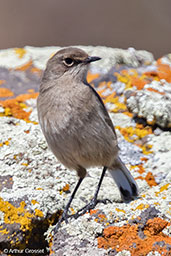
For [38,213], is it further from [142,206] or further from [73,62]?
[73,62]

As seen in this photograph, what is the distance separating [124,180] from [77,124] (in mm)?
929

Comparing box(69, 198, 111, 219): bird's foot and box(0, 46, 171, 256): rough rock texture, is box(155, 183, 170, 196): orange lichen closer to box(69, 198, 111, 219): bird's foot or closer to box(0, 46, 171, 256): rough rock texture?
box(0, 46, 171, 256): rough rock texture

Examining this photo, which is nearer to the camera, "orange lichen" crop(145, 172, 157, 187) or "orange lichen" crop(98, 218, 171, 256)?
"orange lichen" crop(98, 218, 171, 256)

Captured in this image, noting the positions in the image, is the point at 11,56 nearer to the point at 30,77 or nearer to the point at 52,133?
the point at 30,77

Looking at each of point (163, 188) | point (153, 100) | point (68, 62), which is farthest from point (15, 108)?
point (163, 188)

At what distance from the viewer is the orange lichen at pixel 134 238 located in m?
3.28

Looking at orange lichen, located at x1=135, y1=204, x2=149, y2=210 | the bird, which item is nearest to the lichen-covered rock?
the bird

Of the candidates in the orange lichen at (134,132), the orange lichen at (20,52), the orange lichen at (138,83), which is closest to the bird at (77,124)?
the orange lichen at (134,132)

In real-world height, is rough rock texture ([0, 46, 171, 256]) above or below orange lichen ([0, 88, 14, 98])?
below

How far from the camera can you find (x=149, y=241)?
335 cm

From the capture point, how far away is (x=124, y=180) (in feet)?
14.8

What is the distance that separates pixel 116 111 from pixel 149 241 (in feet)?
8.81

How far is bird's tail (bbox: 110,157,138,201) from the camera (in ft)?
14.5

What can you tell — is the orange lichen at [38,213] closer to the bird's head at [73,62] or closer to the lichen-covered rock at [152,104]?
the bird's head at [73,62]
